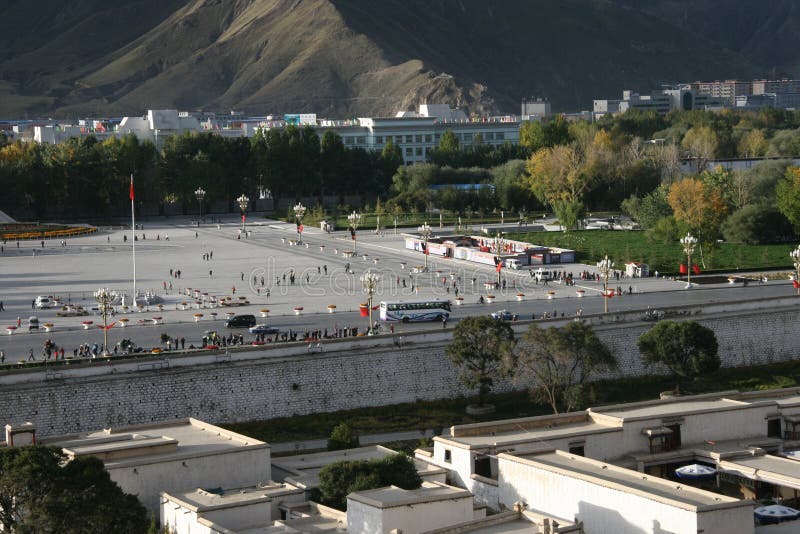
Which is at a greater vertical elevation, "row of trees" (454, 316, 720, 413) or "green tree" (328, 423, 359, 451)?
"row of trees" (454, 316, 720, 413)

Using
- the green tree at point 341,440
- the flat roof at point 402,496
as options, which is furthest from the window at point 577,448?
the green tree at point 341,440

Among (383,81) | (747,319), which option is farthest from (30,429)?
(383,81)

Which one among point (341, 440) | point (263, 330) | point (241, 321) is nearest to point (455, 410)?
point (341, 440)

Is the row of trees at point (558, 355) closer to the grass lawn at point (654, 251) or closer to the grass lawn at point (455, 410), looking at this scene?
the grass lawn at point (455, 410)

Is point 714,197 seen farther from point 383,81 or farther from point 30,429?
point 383,81

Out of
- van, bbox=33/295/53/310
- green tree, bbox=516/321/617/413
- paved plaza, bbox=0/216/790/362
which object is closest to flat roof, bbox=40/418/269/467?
green tree, bbox=516/321/617/413

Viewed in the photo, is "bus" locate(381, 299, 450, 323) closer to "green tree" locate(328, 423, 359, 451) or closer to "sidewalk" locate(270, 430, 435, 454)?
"sidewalk" locate(270, 430, 435, 454)
